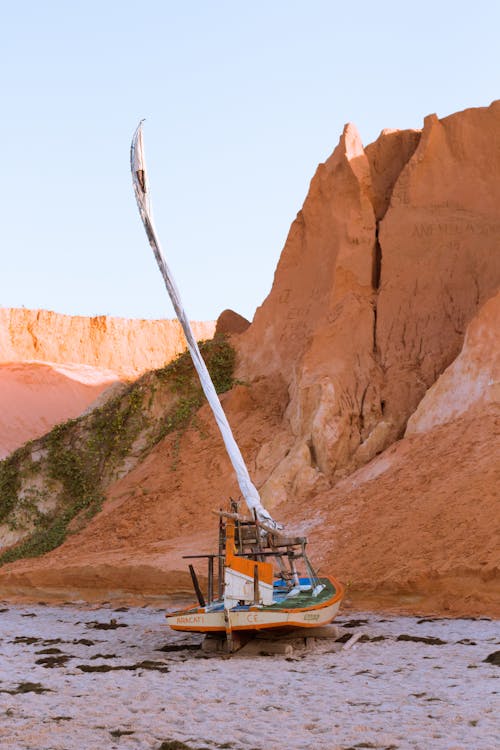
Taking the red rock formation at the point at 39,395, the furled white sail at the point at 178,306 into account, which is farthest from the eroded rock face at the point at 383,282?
the red rock formation at the point at 39,395

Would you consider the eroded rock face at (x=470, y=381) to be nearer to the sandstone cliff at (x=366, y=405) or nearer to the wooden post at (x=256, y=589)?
the sandstone cliff at (x=366, y=405)

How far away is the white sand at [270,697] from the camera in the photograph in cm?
652

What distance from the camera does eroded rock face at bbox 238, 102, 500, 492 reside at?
17.9 m

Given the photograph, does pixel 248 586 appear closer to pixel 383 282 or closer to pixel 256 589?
pixel 256 589

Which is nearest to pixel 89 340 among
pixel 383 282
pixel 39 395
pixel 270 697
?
pixel 39 395

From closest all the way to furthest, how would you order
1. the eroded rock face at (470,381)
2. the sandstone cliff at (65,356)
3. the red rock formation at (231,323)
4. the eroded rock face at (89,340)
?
the eroded rock face at (470,381) < the red rock formation at (231,323) < the sandstone cliff at (65,356) < the eroded rock face at (89,340)

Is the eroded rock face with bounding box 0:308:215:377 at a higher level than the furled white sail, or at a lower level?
higher

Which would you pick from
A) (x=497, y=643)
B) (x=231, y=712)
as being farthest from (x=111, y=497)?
(x=231, y=712)

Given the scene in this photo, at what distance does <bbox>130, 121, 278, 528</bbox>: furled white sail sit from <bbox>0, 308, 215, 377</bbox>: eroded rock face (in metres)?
43.9

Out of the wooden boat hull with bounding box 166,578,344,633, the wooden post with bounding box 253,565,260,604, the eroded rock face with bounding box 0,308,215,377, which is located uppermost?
the eroded rock face with bounding box 0,308,215,377

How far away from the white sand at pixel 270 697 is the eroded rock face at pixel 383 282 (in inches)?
266

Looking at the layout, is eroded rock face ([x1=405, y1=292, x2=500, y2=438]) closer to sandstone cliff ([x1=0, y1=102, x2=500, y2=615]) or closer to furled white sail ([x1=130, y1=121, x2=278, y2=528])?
sandstone cliff ([x1=0, y1=102, x2=500, y2=615])

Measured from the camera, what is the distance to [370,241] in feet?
65.6

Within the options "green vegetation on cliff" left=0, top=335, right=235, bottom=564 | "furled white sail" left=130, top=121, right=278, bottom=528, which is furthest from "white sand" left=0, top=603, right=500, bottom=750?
"green vegetation on cliff" left=0, top=335, right=235, bottom=564
